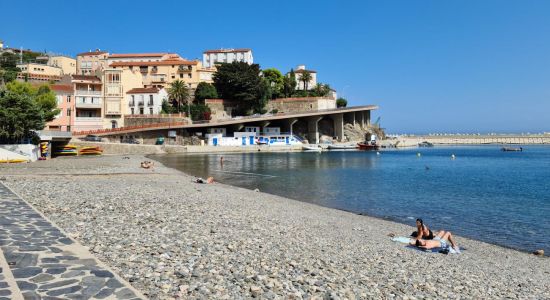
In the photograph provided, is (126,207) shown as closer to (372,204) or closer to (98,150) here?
(372,204)

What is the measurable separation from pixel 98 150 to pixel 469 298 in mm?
60383

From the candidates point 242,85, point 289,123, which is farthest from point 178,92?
point 289,123

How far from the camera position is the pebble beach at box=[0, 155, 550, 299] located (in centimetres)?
712

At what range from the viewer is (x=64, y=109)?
246 feet

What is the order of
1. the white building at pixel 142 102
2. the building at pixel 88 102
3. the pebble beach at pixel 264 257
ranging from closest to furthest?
the pebble beach at pixel 264 257 < the building at pixel 88 102 < the white building at pixel 142 102

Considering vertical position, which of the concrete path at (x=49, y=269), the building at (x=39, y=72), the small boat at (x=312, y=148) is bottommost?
the concrete path at (x=49, y=269)

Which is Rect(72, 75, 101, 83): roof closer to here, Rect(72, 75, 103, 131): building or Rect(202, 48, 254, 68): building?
Rect(72, 75, 103, 131): building

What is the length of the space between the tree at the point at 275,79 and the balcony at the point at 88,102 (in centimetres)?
4411

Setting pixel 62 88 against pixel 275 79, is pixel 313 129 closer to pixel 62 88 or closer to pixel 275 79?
pixel 275 79

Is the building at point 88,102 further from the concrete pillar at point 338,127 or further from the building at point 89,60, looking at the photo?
the concrete pillar at point 338,127

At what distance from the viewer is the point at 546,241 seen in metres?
16.1

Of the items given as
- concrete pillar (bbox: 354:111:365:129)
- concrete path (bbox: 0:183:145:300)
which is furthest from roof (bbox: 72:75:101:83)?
concrete path (bbox: 0:183:145:300)

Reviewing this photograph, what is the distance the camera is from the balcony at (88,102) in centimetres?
7825

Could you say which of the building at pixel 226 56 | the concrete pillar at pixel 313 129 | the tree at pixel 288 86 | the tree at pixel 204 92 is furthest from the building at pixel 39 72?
the concrete pillar at pixel 313 129
